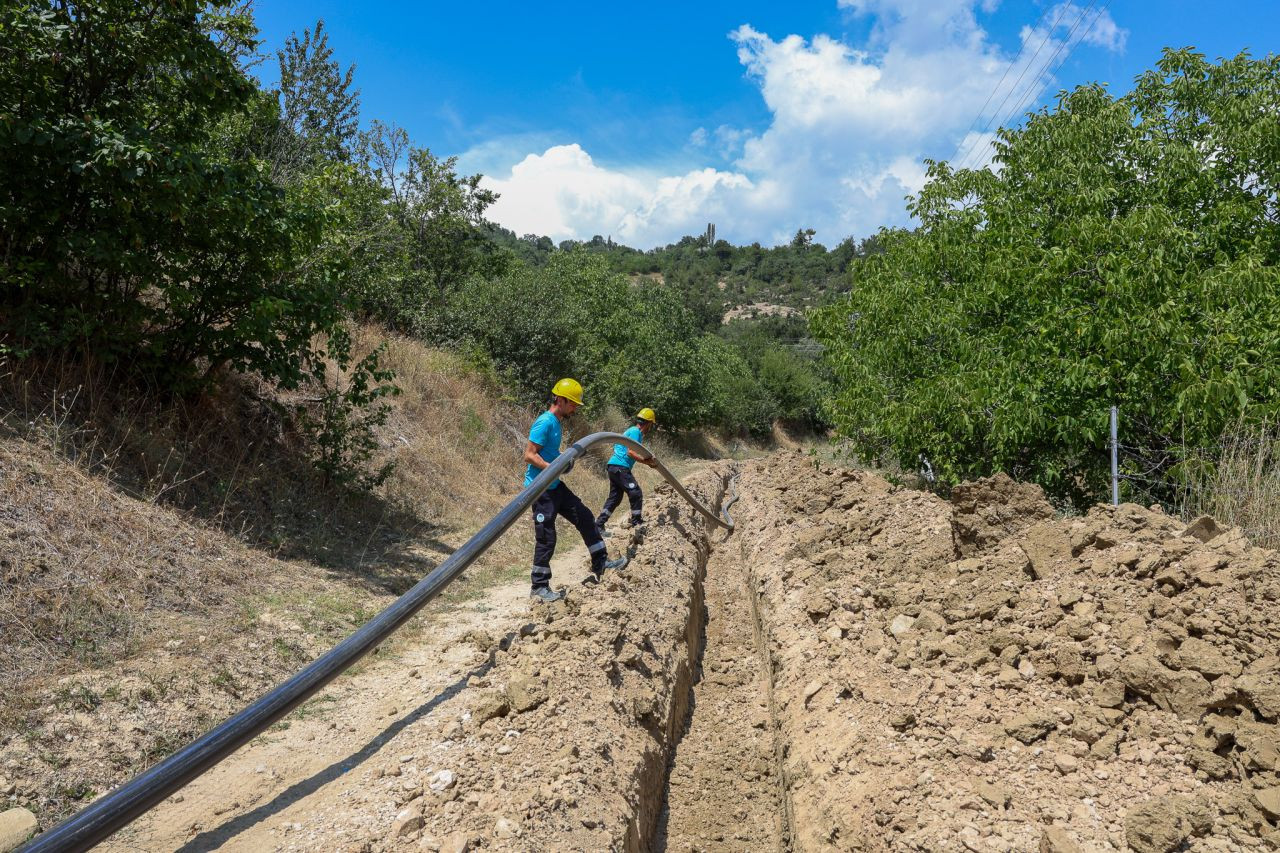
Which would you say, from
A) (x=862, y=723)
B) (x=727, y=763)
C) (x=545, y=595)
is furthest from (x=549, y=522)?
(x=862, y=723)

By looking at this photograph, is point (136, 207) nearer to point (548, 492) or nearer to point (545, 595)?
point (548, 492)

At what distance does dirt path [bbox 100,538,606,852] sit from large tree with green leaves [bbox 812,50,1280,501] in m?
6.36

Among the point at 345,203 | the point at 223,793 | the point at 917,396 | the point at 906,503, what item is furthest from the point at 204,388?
the point at 917,396

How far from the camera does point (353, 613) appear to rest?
6.41 meters

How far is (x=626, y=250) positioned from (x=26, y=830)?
420 ft

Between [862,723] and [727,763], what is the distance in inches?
47.2

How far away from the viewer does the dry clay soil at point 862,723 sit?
10.7 feet

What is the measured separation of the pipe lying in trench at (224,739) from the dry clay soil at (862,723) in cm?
52

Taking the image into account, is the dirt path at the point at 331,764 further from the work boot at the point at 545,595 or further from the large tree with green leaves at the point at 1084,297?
the large tree with green leaves at the point at 1084,297

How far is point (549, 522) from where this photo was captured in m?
6.56

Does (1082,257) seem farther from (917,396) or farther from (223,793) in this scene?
(223,793)

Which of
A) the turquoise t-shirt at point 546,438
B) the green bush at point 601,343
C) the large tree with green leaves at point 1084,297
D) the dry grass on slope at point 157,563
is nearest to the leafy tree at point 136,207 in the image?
the dry grass on slope at point 157,563

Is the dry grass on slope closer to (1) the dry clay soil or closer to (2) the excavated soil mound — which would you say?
(1) the dry clay soil

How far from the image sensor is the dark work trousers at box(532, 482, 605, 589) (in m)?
6.55
